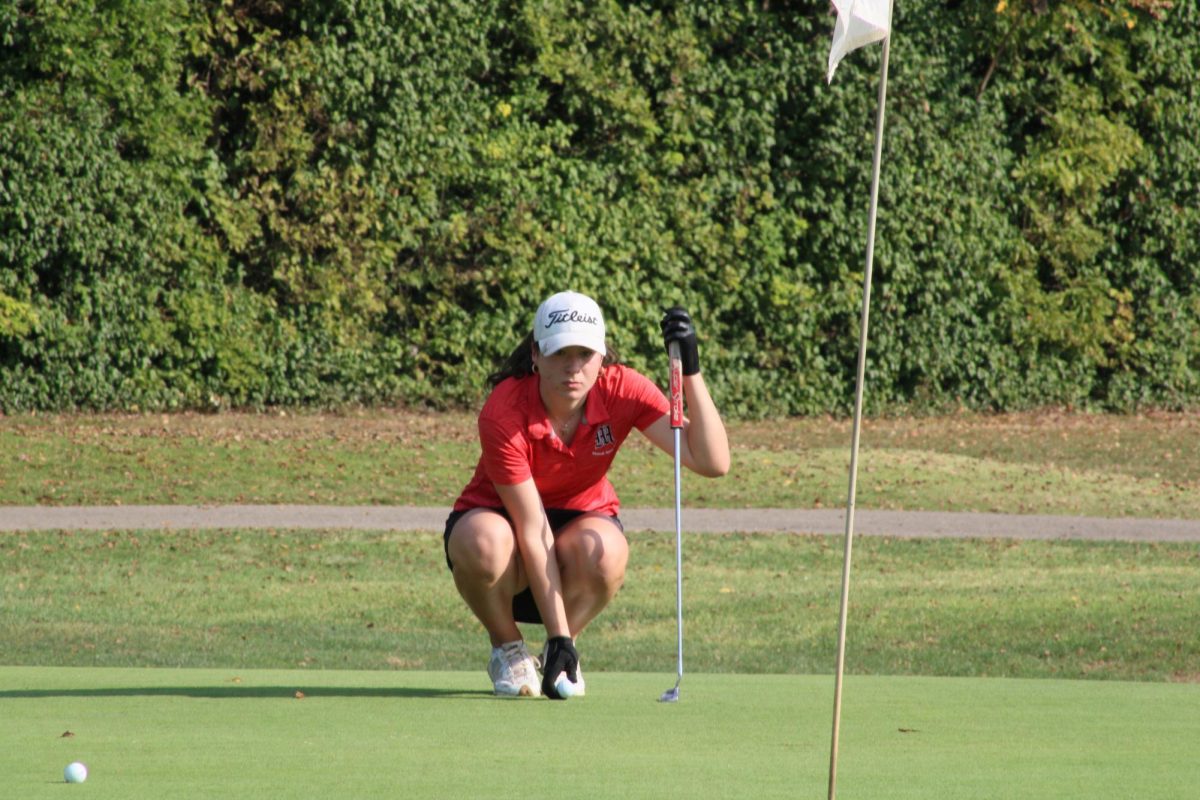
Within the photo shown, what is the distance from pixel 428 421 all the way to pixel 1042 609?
31.4ft

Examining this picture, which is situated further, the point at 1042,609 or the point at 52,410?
the point at 52,410

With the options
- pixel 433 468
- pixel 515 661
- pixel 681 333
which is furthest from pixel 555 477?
pixel 433 468

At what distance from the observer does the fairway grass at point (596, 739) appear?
11.6 ft

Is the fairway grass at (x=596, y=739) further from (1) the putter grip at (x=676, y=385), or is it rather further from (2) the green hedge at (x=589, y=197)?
(2) the green hedge at (x=589, y=197)

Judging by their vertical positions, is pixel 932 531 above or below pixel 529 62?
below

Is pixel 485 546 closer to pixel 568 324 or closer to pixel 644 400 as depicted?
pixel 644 400

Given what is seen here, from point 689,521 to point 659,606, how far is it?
124 inches

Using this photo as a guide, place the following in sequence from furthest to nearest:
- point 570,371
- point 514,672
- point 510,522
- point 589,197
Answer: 1. point 589,197
2. point 510,522
3. point 514,672
4. point 570,371

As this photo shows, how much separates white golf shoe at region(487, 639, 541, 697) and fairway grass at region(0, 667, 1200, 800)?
105mm

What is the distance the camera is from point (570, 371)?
5305 mm

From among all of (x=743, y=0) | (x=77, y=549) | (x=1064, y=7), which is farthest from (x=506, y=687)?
(x=1064, y=7)

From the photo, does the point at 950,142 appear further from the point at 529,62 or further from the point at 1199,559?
the point at 1199,559

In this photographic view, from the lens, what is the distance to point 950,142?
70.6ft

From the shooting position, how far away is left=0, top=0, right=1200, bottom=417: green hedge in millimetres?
17656
